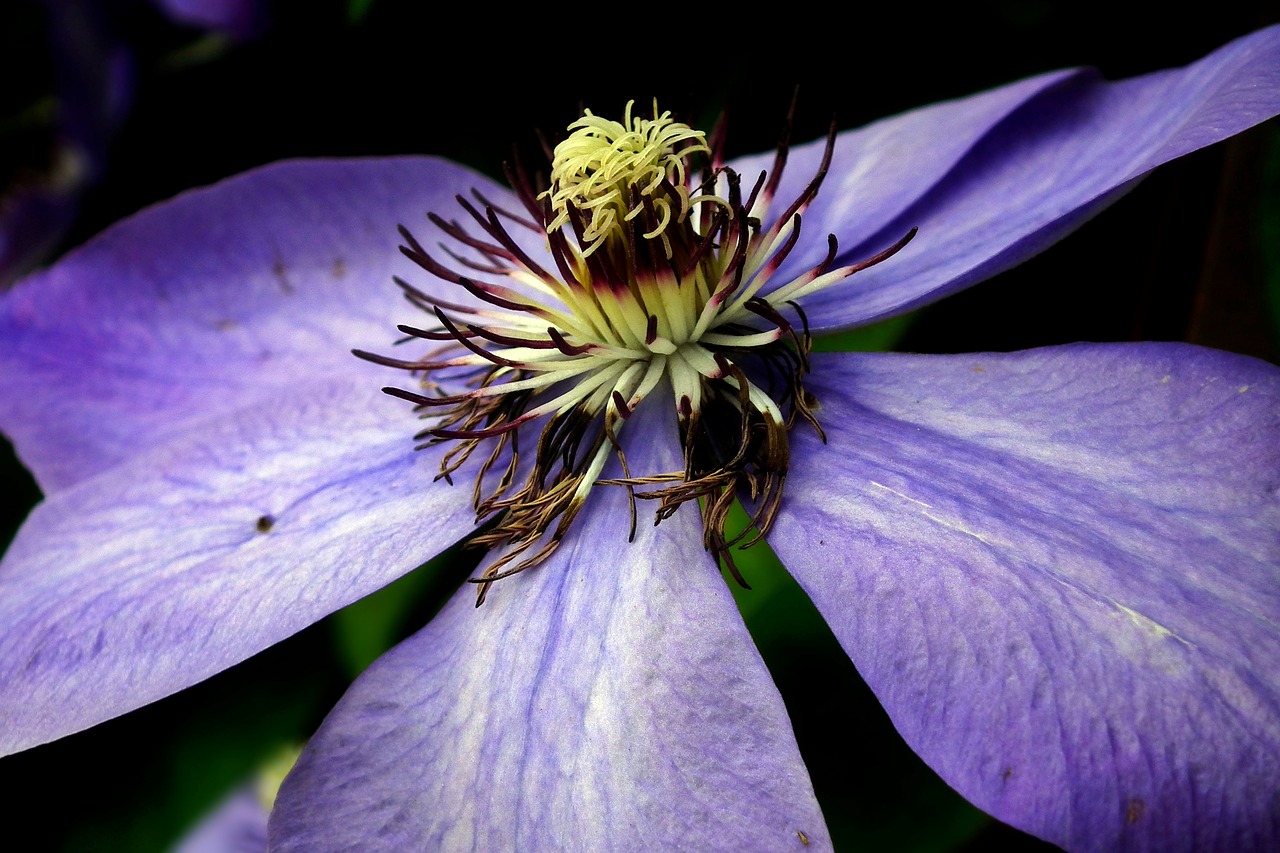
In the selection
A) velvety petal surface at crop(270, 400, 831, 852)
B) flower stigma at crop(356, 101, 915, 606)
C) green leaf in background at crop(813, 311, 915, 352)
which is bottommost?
velvety petal surface at crop(270, 400, 831, 852)

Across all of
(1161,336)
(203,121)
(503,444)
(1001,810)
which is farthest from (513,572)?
(203,121)

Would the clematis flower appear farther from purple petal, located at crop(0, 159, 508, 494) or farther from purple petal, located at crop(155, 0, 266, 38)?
purple petal, located at crop(155, 0, 266, 38)

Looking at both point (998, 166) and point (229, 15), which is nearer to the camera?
point (998, 166)

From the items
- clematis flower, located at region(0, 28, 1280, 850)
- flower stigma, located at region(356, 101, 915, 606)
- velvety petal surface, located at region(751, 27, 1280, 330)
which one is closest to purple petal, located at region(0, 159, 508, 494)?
clematis flower, located at region(0, 28, 1280, 850)

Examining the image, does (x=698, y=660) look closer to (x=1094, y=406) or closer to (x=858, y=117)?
(x=1094, y=406)

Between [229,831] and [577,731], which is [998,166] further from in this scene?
[229,831]

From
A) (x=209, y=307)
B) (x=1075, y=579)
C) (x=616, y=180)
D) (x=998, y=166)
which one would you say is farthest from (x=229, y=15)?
(x=1075, y=579)
